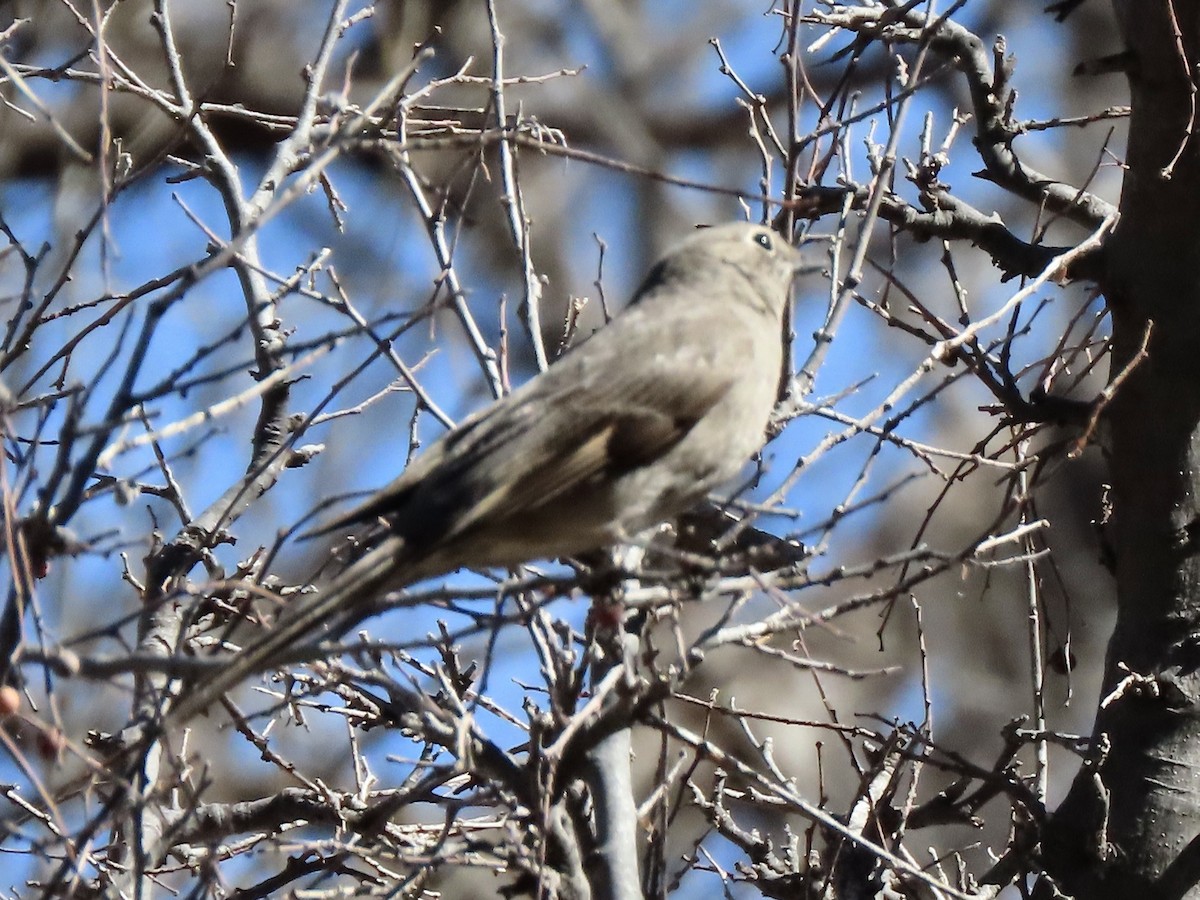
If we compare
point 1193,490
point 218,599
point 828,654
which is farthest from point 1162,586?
point 828,654

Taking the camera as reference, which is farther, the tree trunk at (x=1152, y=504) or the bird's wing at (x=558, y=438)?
the tree trunk at (x=1152, y=504)

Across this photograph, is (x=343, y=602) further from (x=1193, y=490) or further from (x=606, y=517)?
(x=1193, y=490)

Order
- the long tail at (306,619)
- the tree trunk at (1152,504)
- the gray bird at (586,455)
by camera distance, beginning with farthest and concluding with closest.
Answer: the tree trunk at (1152,504)
the gray bird at (586,455)
the long tail at (306,619)

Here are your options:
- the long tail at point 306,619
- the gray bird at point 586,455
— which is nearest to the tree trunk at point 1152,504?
the gray bird at point 586,455

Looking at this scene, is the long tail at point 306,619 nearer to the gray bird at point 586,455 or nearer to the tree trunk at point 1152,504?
the gray bird at point 586,455

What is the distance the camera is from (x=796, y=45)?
13.3ft

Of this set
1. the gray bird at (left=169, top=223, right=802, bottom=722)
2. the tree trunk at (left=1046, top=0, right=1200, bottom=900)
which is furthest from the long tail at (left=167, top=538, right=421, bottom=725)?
the tree trunk at (left=1046, top=0, right=1200, bottom=900)

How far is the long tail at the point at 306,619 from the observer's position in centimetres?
291

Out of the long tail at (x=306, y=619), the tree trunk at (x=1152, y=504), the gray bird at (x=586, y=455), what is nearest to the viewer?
the long tail at (x=306, y=619)

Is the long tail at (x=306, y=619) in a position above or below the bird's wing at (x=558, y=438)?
below

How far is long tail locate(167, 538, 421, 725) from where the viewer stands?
9.54ft

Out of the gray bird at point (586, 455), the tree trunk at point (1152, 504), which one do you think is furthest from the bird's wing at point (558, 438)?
the tree trunk at point (1152, 504)

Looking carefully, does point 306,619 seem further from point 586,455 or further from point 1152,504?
point 1152,504

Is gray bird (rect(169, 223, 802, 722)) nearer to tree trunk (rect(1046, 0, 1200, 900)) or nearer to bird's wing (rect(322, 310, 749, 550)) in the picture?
bird's wing (rect(322, 310, 749, 550))
